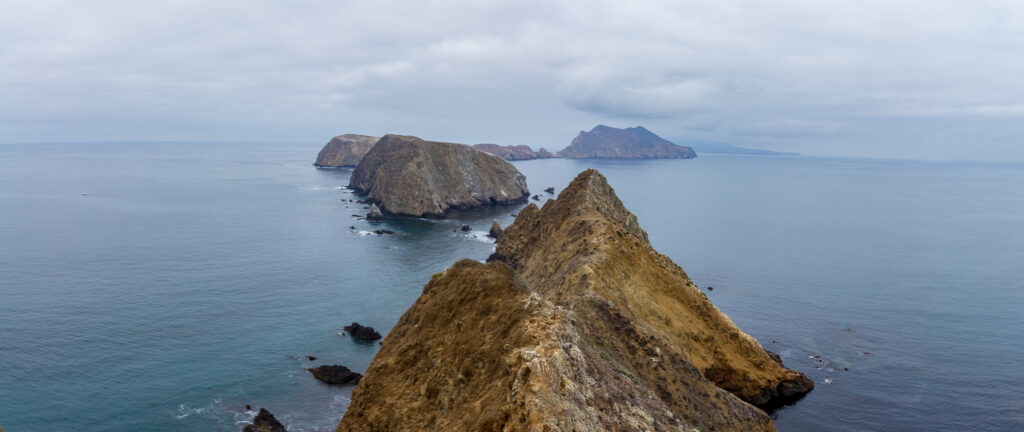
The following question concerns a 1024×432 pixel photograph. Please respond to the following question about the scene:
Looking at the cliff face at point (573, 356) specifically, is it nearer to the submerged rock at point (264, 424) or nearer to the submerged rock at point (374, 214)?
the submerged rock at point (264, 424)

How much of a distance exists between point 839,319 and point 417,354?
204 feet

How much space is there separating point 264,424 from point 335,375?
940 cm

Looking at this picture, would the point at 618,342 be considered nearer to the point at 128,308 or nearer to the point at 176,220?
the point at 128,308

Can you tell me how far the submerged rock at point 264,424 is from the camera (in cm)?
4278

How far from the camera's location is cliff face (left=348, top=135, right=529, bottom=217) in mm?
149750

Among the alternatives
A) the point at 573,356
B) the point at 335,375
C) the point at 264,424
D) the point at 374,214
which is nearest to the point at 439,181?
the point at 374,214

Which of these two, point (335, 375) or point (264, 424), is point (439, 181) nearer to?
point (335, 375)

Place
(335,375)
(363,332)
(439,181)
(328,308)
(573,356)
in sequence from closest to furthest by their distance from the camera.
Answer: (573,356)
(335,375)
(363,332)
(328,308)
(439,181)

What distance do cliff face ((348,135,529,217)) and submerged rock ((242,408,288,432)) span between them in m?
104

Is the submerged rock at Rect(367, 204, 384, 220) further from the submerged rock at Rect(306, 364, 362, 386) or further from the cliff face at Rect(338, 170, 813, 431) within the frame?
the cliff face at Rect(338, 170, 813, 431)

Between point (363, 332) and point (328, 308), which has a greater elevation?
point (363, 332)

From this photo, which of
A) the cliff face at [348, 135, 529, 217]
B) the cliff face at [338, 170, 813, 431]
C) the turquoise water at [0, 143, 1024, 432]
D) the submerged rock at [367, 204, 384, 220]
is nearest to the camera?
the cliff face at [338, 170, 813, 431]

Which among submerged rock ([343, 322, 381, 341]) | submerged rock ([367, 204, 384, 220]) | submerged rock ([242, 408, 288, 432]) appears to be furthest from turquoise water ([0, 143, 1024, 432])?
submerged rock ([367, 204, 384, 220])

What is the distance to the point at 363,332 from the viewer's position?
205ft
